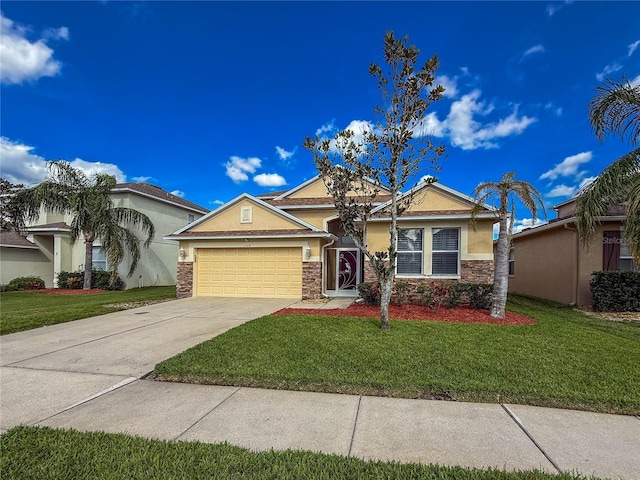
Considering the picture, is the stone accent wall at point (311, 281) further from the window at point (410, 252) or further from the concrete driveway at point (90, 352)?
the window at point (410, 252)

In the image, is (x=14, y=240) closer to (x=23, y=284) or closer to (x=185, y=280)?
(x=23, y=284)

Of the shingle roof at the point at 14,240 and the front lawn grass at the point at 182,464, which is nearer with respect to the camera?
the front lawn grass at the point at 182,464

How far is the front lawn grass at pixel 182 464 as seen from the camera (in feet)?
8.48

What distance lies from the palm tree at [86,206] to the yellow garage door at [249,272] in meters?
5.66

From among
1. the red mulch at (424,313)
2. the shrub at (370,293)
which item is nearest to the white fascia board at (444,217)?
the shrub at (370,293)

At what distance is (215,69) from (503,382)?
43.6ft

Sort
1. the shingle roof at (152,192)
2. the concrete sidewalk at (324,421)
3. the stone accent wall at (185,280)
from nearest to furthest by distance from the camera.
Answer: the concrete sidewalk at (324,421) < the stone accent wall at (185,280) < the shingle roof at (152,192)

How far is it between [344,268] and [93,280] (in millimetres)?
14088

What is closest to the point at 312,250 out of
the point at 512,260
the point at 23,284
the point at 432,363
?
the point at 432,363

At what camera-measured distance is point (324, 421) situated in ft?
11.6

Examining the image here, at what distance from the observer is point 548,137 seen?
1412cm

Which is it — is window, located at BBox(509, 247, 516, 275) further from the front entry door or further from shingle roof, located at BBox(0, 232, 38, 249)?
shingle roof, located at BBox(0, 232, 38, 249)

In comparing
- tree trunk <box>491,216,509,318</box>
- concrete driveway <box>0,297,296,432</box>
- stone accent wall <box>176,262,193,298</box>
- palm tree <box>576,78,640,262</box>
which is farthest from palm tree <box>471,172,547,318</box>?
stone accent wall <box>176,262,193,298</box>

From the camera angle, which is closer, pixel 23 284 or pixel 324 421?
pixel 324 421
